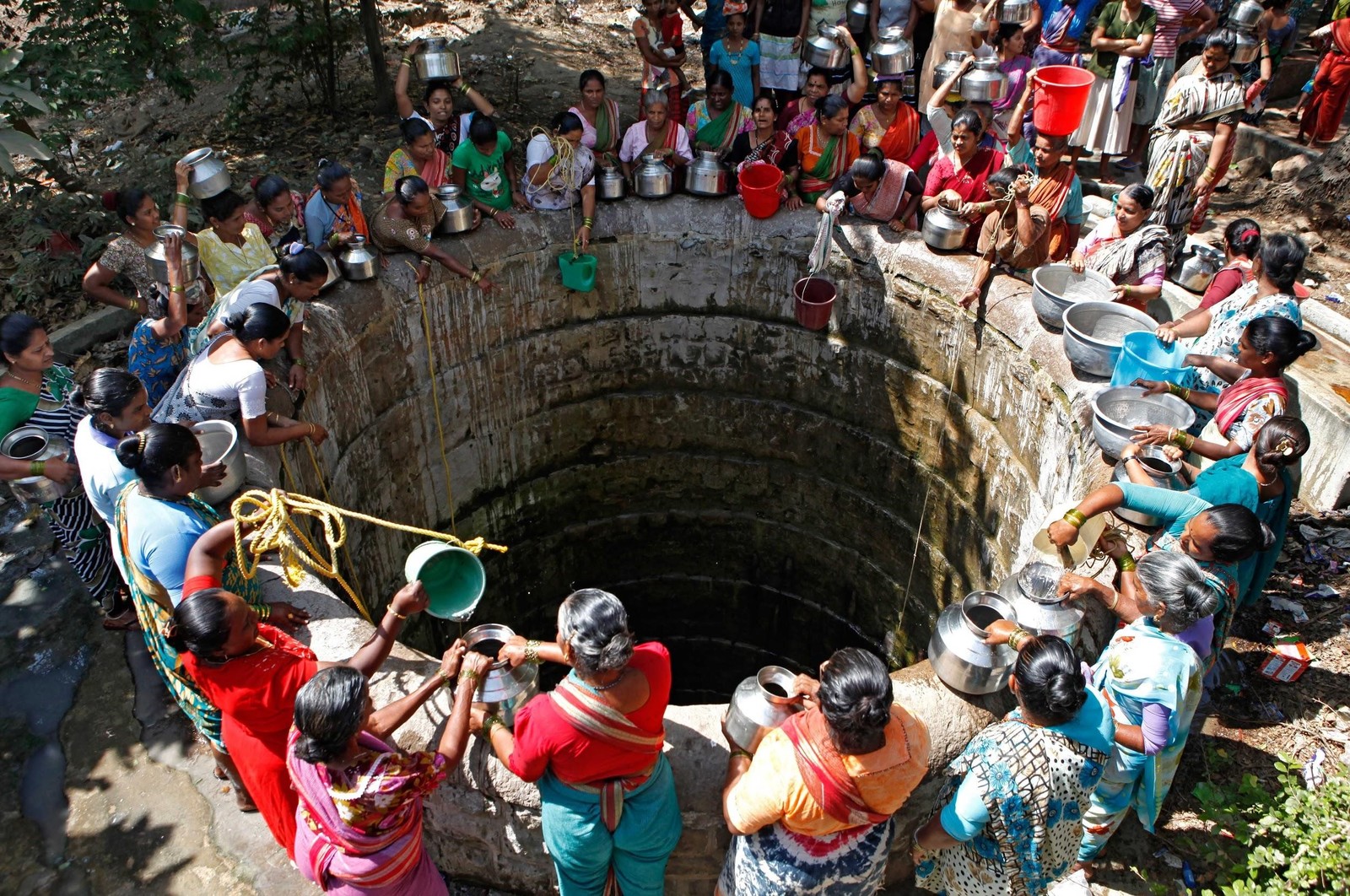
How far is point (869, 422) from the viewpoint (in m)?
7.14

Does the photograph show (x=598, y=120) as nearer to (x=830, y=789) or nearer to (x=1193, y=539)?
(x=1193, y=539)

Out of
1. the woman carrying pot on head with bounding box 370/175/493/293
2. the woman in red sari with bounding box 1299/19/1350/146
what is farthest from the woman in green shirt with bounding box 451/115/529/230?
the woman in red sari with bounding box 1299/19/1350/146

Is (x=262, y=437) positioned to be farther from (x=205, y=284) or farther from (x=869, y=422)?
(x=869, y=422)

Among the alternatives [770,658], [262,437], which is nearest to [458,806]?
[262,437]

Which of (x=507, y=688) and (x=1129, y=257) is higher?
(x=1129, y=257)

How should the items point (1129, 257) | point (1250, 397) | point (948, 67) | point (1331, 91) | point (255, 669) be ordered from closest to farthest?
point (255, 669), point (1250, 397), point (1129, 257), point (948, 67), point (1331, 91)

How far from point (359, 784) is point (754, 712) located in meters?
1.25

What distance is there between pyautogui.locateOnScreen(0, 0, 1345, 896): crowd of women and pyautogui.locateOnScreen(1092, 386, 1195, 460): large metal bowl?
10 centimetres

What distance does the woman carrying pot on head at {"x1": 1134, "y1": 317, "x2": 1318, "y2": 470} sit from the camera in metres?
4.20

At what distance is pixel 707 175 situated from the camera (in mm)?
6684

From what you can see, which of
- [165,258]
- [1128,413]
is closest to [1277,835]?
[1128,413]

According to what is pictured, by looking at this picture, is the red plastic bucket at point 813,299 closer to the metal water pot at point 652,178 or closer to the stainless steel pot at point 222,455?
the metal water pot at point 652,178

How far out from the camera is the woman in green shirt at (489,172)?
6.18 meters

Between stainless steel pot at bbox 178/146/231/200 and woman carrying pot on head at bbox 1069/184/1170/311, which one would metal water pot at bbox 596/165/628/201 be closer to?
stainless steel pot at bbox 178/146/231/200
